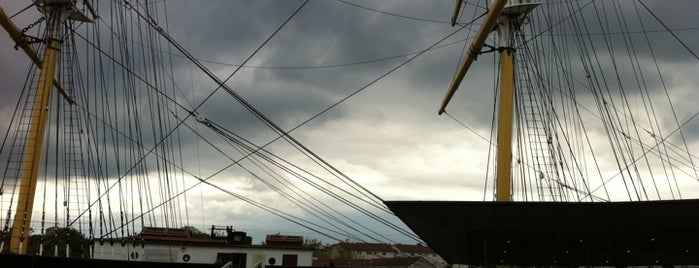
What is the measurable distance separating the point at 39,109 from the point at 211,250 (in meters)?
8.53

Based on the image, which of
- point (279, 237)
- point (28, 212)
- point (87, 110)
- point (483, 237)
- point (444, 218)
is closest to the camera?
point (444, 218)

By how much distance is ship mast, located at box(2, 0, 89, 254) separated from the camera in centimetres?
2106

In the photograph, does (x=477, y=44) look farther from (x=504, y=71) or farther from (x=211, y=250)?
(x=211, y=250)

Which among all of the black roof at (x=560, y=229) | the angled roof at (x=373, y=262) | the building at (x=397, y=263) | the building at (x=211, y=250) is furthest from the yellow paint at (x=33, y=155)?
the angled roof at (x=373, y=262)

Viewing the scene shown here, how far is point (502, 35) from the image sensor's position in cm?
2666

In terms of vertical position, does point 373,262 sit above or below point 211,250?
above

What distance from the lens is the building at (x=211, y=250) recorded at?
2394 cm

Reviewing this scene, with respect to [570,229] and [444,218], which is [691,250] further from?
[444,218]

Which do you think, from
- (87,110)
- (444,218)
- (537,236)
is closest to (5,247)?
(87,110)

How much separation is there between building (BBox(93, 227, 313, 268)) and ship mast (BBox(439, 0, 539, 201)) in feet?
28.4

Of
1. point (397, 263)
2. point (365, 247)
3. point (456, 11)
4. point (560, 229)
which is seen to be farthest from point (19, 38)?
point (365, 247)

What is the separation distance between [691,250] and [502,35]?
11607 millimetres

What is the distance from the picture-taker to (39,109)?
22.4 meters

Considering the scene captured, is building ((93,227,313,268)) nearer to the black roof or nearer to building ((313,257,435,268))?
the black roof
